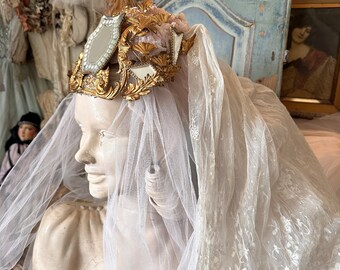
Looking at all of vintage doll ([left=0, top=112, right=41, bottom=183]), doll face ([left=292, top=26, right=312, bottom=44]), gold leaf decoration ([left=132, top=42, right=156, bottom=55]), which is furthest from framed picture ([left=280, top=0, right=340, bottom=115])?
vintage doll ([left=0, top=112, right=41, bottom=183])

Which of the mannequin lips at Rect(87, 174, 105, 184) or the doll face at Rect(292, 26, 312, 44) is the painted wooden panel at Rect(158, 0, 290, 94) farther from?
the mannequin lips at Rect(87, 174, 105, 184)

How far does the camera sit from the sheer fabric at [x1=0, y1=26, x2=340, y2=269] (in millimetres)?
554

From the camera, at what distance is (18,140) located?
1.48 m

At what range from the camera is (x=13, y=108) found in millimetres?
1578

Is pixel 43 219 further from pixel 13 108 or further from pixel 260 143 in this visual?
pixel 13 108

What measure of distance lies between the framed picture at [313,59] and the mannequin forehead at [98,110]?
31.0 inches

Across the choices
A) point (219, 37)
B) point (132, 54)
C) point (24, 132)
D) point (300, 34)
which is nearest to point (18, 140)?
point (24, 132)

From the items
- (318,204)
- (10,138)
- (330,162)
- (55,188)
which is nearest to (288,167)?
(318,204)

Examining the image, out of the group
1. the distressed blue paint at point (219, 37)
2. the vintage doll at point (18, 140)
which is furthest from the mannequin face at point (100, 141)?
the vintage doll at point (18, 140)

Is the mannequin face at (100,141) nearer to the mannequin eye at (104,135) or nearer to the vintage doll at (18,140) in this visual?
the mannequin eye at (104,135)

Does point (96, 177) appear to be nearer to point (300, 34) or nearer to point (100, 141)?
point (100, 141)

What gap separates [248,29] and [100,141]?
629mm

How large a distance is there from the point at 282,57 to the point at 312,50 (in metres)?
0.30

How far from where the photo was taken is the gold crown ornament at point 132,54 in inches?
21.4
